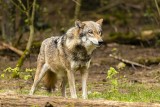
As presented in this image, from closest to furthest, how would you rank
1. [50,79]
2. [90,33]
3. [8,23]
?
[90,33] → [50,79] → [8,23]

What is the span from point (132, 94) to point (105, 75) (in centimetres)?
405

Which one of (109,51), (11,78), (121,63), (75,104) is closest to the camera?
(75,104)

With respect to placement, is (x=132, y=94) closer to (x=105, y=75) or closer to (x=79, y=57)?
(x=79, y=57)

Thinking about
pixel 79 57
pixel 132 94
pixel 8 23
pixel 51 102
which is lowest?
pixel 51 102

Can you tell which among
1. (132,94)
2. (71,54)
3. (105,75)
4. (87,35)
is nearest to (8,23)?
(105,75)

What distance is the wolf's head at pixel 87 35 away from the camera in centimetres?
967

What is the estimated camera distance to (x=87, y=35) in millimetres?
9805

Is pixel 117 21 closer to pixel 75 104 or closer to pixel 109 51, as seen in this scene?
pixel 109 51

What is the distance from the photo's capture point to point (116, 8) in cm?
2631

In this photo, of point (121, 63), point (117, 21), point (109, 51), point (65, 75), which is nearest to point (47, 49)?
point (65, 75)

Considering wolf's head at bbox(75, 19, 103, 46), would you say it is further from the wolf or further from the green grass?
the green grass

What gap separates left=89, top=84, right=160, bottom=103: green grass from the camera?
996cm

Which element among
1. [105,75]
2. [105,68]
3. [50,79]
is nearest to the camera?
[50,79]

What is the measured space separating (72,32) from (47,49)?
3.50 feet
